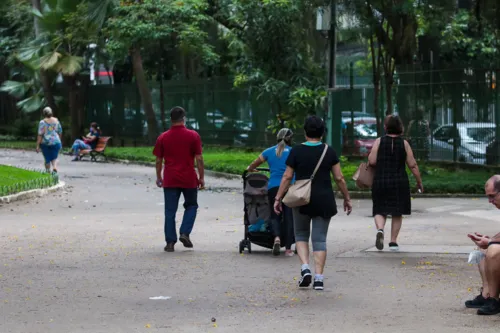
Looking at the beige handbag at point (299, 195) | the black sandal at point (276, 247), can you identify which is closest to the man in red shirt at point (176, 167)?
the black sandal at point (276, 247)

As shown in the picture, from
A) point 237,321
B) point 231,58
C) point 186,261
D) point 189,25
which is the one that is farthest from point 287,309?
point 231,58

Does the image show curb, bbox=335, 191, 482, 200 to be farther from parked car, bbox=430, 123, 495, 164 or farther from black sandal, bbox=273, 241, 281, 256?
black sandal, bbox=273, 241, 281, 256

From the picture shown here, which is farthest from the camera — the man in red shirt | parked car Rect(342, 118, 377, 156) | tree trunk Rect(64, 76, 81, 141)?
tree trunk Rect(64, 76, 81, 141)

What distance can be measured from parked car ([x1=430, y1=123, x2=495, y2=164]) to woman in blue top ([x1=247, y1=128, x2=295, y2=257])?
554 inches

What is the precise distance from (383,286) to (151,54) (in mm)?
34429

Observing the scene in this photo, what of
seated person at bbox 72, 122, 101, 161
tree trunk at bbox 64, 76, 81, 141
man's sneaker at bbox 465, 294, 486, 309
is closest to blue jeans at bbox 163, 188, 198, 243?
man's sneaker at bbox 465, 294, 486, 309

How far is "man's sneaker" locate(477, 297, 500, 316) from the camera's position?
8516 millimetres

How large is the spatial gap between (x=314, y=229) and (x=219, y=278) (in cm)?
130

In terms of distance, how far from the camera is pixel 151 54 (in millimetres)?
43844

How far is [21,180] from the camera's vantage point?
22.8 metres

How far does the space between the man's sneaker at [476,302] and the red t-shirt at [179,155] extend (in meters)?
5.08

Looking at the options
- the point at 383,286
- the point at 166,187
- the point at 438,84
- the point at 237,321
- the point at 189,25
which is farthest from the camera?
the point at 189,25

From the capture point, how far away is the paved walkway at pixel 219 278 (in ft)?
28.1

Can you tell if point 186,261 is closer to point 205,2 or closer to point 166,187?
point 166,187
